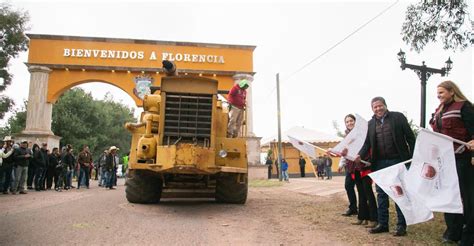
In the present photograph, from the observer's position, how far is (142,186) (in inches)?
295

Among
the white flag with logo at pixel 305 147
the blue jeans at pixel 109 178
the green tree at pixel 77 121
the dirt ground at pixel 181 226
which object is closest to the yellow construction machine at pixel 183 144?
the dirt ground at pixel 181 226

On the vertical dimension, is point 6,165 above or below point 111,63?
below

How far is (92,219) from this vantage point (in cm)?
591

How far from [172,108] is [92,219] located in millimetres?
2357

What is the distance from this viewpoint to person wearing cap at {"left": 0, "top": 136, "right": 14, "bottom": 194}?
416 inches

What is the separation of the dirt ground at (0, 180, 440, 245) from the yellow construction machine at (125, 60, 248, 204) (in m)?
0.54

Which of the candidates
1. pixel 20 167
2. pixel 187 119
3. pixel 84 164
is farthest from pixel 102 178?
pixel 187 119

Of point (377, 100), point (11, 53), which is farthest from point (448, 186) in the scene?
point (11, 53)

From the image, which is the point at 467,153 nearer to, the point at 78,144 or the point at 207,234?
the point at 207,234

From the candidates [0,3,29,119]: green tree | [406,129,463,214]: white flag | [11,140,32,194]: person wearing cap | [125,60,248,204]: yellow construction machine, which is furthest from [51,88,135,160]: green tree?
[406,129,463,214]: white flag

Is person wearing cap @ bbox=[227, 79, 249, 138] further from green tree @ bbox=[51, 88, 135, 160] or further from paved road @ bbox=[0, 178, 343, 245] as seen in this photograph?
green tree @ bbox=[51, 88, 135, 160]

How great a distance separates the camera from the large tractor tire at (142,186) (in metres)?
7.40

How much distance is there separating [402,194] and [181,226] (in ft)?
10.0

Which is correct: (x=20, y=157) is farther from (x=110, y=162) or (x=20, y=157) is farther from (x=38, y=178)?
(x=110, y=162)
